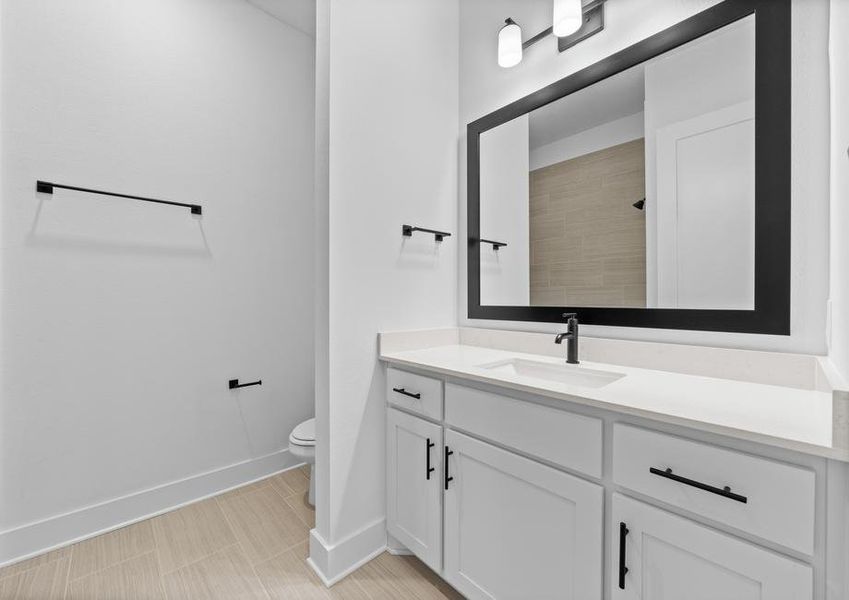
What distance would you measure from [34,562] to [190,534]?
0.54m

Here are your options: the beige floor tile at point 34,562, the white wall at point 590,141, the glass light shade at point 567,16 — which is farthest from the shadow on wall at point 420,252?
the beige floor tile at point 34,562

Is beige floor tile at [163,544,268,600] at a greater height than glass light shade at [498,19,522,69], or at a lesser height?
lesser

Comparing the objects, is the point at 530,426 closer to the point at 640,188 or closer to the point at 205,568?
the point at 640,188

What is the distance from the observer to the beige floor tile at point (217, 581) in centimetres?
130

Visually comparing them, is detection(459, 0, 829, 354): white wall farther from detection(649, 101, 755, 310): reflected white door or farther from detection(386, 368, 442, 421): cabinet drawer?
detection(386, 368, 442, 421): cabinet drawer

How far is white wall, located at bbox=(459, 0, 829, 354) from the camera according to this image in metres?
0.98

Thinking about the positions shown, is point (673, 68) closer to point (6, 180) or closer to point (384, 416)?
point (384, 416)

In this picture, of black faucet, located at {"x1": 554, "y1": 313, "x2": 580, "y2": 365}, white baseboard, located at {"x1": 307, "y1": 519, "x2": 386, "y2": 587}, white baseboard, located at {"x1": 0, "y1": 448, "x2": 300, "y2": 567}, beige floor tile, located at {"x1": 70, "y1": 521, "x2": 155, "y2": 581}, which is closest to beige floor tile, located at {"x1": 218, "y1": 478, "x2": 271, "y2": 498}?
white baseboard, located at {"x1": 0, "y1": 448, "x2": 300, "y2": 567}

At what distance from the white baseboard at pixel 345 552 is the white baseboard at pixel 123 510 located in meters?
0.83

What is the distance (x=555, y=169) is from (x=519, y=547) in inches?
55.7

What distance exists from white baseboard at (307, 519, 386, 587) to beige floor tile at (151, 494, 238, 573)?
44 cm

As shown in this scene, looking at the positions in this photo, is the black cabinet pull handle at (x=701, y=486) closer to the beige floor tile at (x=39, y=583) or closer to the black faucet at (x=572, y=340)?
the black faucet at (x=572, y=340)

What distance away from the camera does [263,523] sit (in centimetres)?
172

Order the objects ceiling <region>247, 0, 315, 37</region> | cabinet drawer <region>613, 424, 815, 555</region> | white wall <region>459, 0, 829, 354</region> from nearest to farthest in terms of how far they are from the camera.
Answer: cabinet drawer <region>613, 424, 815, 555</region> → white wall <region>459, 0, 829, 354</region> → ceiling <region>247, 0, 315, 37</region>
